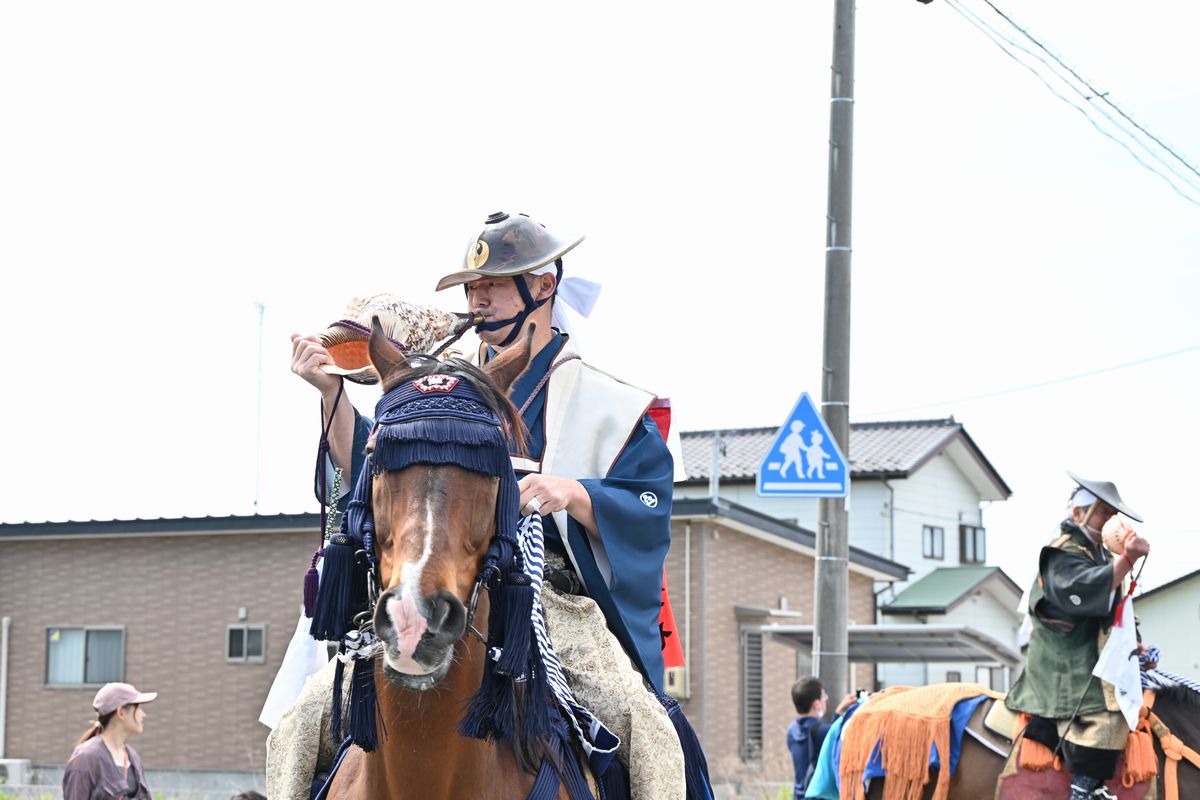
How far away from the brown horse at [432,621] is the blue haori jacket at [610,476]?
2.07ft

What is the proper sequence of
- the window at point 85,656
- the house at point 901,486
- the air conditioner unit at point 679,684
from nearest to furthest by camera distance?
the air conditioner unit at point 679,684 → the window at point 85,656 → the house at point 901,486

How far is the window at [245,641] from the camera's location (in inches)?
870

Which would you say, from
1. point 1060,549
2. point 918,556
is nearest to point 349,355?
point 1060,549

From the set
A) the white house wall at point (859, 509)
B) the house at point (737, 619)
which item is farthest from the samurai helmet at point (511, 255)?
the white house wall at point (859, 509)

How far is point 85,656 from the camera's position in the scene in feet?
75.4

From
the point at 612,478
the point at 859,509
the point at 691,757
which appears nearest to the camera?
the point at 612,478

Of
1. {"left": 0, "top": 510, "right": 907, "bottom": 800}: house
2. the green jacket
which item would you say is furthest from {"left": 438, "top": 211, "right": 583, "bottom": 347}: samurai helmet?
{"left": 0, "top": 510, "right": 907, "bottom": 800}: house

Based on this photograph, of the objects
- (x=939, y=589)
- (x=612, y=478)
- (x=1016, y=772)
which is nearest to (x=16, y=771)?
(x=1016, y=772)

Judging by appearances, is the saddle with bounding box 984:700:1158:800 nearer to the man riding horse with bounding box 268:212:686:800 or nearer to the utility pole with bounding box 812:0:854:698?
the utility pole with bounding box 812:0:854:698

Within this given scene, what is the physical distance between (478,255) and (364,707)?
1624mm

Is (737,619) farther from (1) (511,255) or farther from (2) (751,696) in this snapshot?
(1) (511,255)

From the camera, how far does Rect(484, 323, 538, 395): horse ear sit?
140 inches

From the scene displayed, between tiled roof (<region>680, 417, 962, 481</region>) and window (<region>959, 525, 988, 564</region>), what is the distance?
10.1 ft

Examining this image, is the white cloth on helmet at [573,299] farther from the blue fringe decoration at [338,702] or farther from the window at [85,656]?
the window at [85,656]
